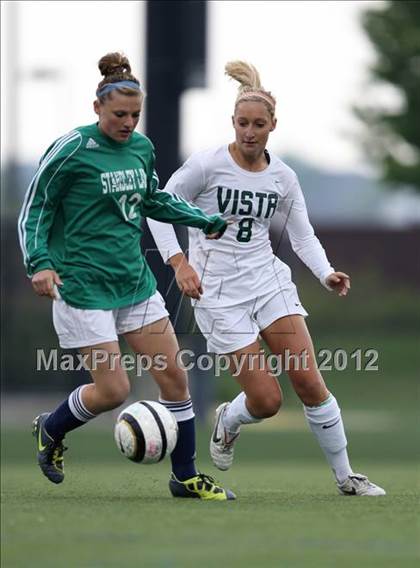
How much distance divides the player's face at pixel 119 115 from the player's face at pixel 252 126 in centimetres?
69

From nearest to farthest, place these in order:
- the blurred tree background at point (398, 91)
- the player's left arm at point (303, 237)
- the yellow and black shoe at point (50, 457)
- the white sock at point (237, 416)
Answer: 1. the yellow and black shoe at point (50, 457)
2. the player's left arm at point (303, 237)
3. the white sock at point (237, 416)
4. the blurred tree background at point (398, 91)

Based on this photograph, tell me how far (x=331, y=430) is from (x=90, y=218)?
191cm

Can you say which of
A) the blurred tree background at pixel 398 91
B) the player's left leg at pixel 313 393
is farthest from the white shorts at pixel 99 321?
the blurred tree background at pixel 398 91

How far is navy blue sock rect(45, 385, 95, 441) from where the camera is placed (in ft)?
28.3

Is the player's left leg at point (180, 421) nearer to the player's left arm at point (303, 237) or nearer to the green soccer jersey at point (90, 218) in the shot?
the green soccer jersey at point (90, 218)

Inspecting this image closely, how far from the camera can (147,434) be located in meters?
8.27

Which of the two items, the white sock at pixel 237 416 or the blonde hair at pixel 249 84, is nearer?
the blonde hair at pixel 249 84

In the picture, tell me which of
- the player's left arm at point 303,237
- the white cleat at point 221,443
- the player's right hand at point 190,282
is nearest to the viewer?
the player's right hand at point 190,282

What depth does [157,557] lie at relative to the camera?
20.8 feet

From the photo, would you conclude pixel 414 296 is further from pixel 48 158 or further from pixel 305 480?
pixel 48 158

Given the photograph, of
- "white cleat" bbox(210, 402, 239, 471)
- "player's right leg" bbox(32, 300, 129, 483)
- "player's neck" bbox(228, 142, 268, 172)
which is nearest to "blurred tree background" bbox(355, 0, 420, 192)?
"white cleat" bbox(210, 402, 239, 471)

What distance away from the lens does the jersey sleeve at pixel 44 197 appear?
8258mm

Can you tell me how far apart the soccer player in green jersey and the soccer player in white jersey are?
0.41 metres

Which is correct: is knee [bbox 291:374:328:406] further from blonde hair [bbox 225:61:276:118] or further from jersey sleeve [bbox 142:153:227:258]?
blonde hair [bbox 225:61:276:118]
